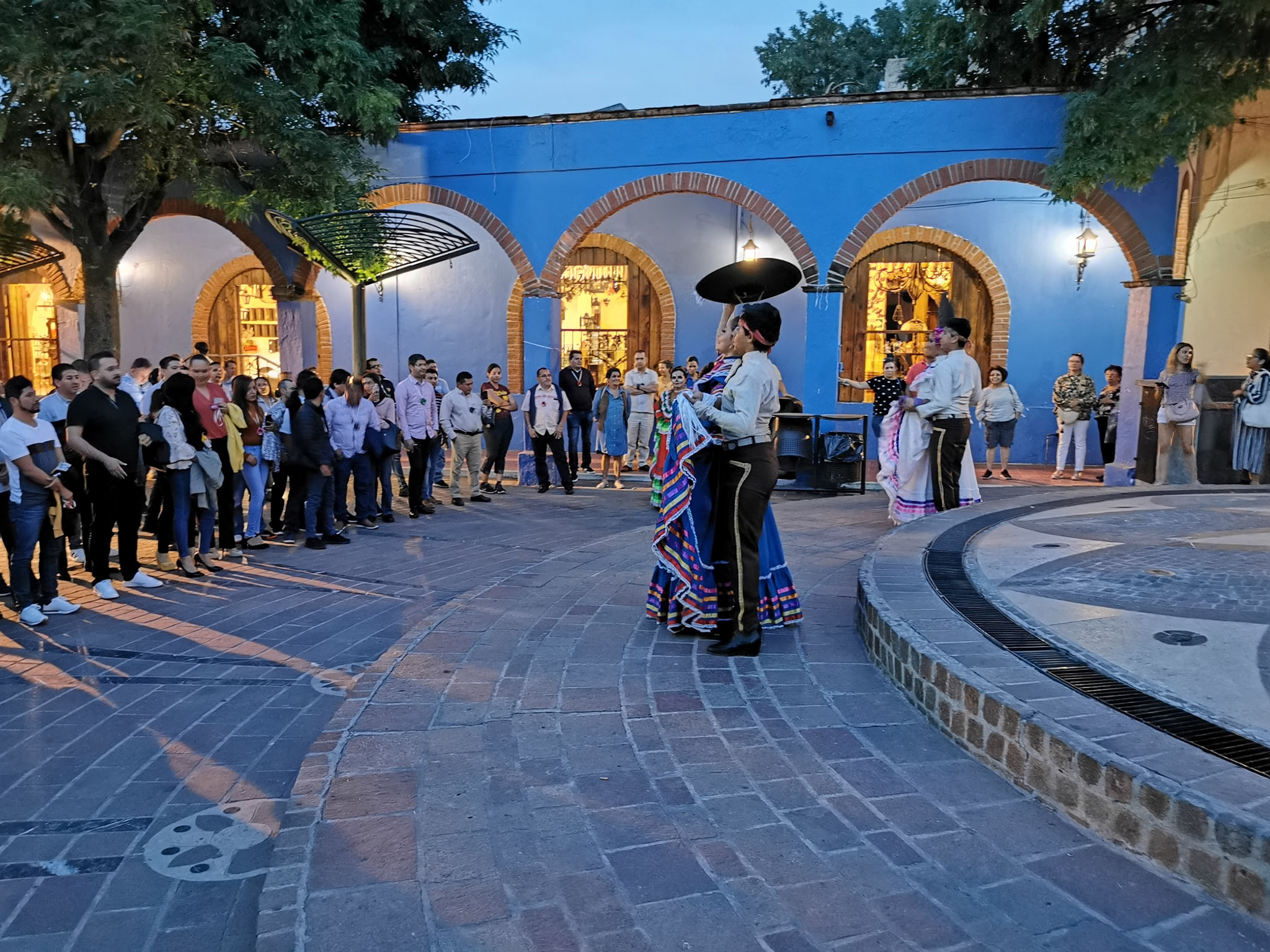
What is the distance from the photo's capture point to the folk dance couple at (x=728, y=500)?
422 centimetres

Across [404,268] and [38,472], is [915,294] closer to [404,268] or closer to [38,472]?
[404,268]

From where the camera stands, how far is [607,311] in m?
15.7

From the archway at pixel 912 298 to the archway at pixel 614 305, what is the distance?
3026 millimetres

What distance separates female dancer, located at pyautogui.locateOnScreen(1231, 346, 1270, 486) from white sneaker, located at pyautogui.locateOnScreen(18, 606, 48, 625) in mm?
11044

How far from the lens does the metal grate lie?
34.0 feet

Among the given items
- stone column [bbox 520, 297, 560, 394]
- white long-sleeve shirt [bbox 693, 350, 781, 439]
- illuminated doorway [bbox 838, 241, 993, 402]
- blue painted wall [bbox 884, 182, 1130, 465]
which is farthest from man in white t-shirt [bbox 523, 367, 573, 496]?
white long-sleeve shirt [bbox 693, 350, 781, 439]

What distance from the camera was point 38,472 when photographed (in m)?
5.64

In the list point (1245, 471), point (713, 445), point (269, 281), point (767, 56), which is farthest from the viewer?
point (767, 56)

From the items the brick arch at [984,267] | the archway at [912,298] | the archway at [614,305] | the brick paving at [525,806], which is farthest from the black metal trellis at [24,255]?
the brick arch at [984,267]

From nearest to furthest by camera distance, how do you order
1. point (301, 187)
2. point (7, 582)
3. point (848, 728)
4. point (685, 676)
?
point (848, 728), point (685, 676), point (7, 582), point (301, 187)

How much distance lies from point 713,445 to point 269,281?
1488 cm

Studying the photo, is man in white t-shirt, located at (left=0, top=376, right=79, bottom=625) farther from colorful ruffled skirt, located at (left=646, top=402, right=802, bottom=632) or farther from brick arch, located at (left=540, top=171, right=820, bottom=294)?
brick arch, located at (left=540, top=171, right=820, bottom=294)

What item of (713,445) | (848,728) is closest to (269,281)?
(713,445)

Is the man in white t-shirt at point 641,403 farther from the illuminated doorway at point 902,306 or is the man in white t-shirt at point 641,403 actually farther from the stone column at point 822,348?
the illuminated doorway at point 902,306
